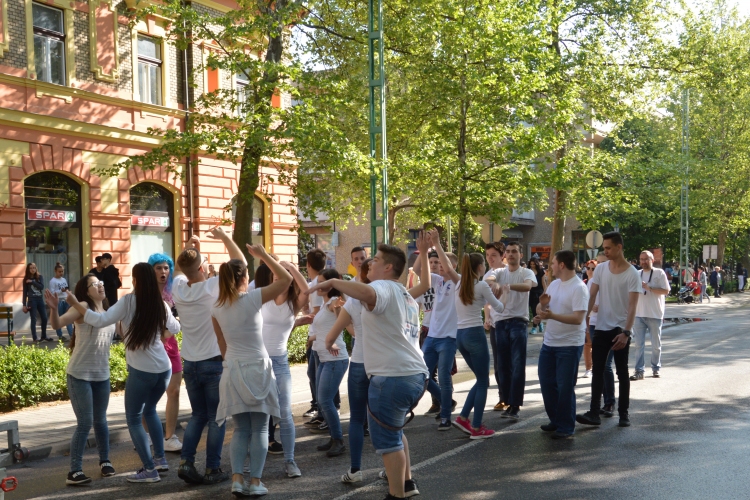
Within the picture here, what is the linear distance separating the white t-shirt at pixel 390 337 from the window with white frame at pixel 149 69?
19.3 meters

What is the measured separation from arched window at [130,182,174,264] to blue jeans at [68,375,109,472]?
Result: 16.3 m

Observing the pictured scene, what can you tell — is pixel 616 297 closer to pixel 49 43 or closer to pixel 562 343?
pixel 562 343

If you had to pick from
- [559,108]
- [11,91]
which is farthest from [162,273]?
[559,108]

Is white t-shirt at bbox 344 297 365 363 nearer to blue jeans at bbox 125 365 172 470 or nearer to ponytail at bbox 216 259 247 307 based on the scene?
ponytail at bbox 216 259 247 307

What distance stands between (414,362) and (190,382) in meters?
2.08

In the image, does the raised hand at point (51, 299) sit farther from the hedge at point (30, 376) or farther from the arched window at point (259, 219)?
the arched window at point (259, 219)

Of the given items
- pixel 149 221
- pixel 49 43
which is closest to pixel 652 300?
pixel 149 221

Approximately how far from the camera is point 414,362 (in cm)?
558

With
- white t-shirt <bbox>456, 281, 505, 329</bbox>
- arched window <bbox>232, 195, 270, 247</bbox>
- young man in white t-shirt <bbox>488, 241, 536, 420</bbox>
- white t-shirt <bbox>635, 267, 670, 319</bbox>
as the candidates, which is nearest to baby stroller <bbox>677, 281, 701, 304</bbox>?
arched window <bbox>232, 195, 270, 247</bbox>

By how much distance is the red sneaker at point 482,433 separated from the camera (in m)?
8.30

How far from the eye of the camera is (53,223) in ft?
68.8

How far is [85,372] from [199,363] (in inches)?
37.5

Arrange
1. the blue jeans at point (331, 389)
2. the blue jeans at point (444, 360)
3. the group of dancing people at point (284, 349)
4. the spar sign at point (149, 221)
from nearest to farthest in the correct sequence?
the group of dancing people at point (284, 349) → the blue jeans at point (331, 389) → the blue jeans at point (444, 360) → the spar sign at point (149, 221)

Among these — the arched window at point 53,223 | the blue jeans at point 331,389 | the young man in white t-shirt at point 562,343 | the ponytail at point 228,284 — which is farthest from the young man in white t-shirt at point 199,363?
the arched window at point 53,223
